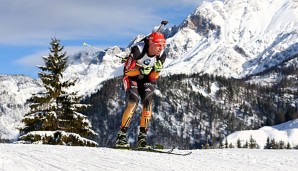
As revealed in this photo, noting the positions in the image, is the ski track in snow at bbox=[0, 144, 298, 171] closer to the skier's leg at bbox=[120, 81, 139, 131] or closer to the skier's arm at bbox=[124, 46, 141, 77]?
the skier's leg at bbox=[120, 81, 139, 131]

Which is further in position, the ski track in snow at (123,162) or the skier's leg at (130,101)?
the skier's leg at (130,101)

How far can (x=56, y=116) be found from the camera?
29453 mm

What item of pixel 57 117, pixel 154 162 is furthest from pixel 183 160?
pixel 57 117

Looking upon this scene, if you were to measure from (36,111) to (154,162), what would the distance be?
74.0 feet

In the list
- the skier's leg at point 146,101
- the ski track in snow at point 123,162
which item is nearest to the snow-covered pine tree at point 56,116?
the skier's leg at point 146,101

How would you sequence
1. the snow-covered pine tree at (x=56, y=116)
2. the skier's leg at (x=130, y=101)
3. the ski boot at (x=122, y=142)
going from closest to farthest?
the ski boot at (x=122, y=142)
the skier's leg at (x=130, y=101)
the snow-covered pine tree at (x=56, y=116)

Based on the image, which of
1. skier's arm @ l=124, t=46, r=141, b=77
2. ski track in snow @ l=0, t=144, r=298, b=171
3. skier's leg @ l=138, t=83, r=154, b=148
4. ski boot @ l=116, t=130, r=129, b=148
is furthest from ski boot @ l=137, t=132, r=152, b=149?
ski track in snow @ l=0, t=144, r=298, b=171

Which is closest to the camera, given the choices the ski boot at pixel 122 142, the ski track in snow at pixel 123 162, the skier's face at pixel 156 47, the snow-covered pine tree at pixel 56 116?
the ski track in snow at pixel 123 162

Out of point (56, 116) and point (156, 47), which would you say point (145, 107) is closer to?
point (156, 47)

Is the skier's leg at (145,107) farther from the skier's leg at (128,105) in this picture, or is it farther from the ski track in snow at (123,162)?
the ski track in snow at (123,162)

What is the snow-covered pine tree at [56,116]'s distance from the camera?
27750mm

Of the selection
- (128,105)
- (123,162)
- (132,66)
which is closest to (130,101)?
(128,105)

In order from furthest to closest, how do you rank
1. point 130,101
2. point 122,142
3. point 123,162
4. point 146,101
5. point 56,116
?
1. point 56,116
2. point 146,101
3. point 130,101
4. point 122,142
5. point 123,162

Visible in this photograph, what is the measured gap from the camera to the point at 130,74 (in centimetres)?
1305
